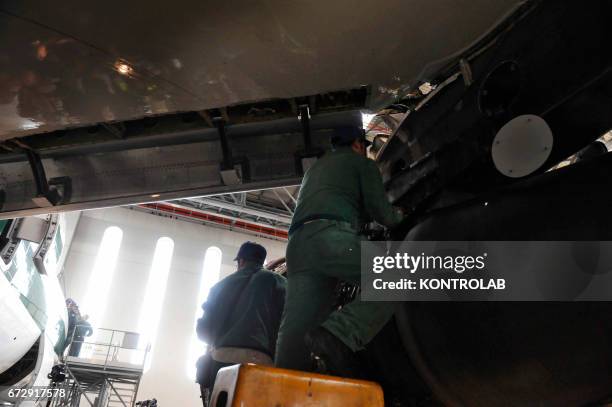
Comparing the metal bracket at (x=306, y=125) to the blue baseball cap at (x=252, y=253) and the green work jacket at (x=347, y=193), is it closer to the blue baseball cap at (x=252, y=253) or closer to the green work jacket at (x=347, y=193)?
the green work jacket at (x=347, y=193)

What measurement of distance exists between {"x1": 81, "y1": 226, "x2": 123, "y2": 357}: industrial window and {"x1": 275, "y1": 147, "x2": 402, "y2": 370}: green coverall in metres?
12.9

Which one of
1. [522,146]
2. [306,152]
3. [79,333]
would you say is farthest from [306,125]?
[79,333]

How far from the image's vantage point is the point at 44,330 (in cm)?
618

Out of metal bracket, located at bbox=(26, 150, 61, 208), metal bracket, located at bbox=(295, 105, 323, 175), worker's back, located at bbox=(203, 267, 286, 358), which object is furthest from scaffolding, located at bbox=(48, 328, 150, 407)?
metal bracket, located at bbox=(295, 105, 323, 175)

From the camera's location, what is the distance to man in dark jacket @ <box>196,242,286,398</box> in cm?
271

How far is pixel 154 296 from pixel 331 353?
13762 millimetres

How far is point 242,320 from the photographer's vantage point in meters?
2.76

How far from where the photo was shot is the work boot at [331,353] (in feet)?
4.81

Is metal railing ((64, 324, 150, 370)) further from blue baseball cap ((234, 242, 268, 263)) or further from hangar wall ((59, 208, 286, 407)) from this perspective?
blue baseball cap ((234, 242, 268, 263))

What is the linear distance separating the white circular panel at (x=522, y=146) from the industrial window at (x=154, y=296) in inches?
512

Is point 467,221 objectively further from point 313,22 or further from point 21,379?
point 21,379

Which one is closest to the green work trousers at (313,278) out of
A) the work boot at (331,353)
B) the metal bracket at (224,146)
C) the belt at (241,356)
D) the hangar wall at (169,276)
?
the work boot at (331,353)

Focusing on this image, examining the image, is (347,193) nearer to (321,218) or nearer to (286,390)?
(321,218)

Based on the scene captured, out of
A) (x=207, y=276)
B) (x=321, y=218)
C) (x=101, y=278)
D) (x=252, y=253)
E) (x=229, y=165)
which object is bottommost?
(x=321, y=218)
